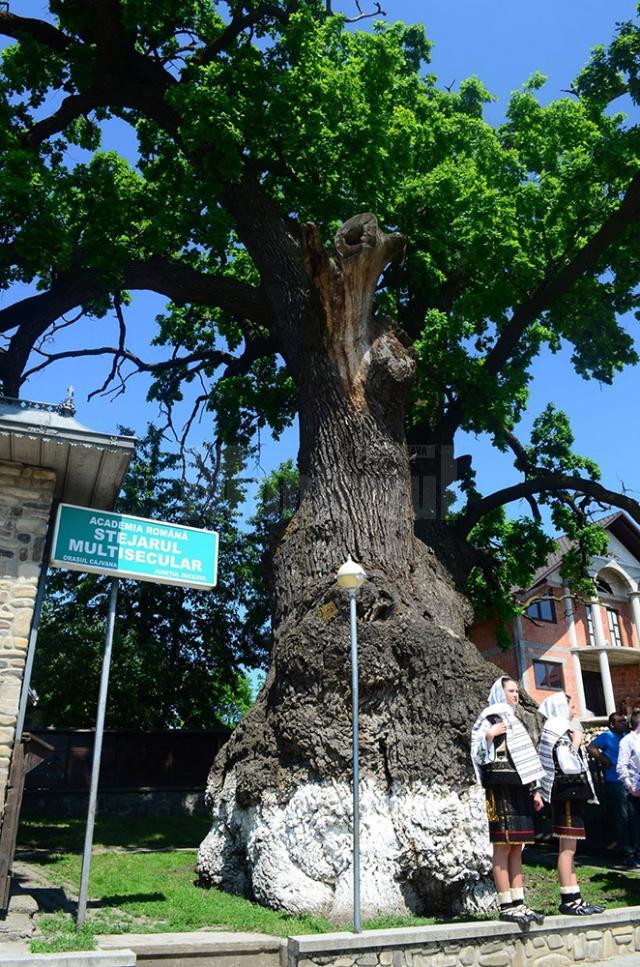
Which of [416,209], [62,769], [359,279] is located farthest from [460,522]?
[62,769]

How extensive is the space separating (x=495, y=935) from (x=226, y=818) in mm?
3384

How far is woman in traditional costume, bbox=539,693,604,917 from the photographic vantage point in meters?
6.16

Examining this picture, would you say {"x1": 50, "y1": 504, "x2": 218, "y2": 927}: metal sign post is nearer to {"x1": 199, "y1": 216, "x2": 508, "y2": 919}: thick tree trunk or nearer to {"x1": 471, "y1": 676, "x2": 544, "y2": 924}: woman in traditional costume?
{"x1": 199, "y1": 216, "x2": 508, "y2": 919}: thick tree trunk

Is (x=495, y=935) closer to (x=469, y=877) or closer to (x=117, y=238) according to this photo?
(x=469, y=877)

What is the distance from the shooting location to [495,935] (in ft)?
19.3

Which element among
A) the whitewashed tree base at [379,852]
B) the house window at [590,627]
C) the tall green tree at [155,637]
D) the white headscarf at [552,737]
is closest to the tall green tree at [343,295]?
the whitewashed tree base at [379,852]

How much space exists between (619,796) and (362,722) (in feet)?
13.0

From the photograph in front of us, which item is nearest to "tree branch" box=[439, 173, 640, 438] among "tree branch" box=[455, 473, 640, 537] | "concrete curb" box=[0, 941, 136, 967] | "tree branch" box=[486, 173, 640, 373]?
"tree branch" box=[486, 173, 640, 373]

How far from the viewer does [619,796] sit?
949 centimetres

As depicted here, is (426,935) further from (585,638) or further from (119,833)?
(585,638)

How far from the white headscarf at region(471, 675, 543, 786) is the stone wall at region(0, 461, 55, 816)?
13.3 feet

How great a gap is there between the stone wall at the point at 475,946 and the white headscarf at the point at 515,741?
3.88ft

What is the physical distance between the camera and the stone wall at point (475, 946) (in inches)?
214

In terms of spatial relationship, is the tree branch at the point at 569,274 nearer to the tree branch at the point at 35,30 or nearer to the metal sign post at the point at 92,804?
the tree branch at the point at 35,30
